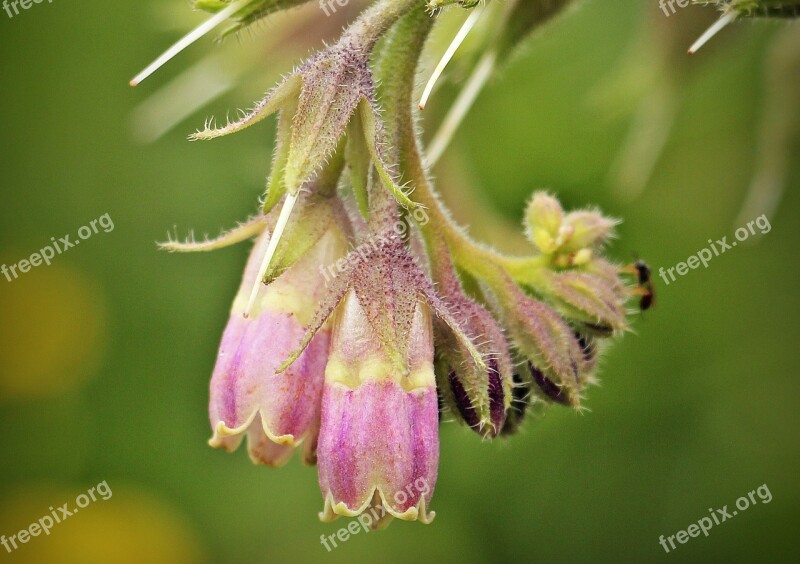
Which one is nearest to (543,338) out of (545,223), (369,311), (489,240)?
(545,223)

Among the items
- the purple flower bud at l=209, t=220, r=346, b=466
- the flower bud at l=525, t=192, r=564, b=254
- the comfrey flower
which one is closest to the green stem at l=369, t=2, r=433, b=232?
the comfrey flower

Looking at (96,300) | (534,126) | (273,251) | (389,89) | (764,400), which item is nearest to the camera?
(273,251)

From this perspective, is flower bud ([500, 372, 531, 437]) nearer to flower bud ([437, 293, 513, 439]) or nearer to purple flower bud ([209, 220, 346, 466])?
flower bud ([437, 293, 513, 439])

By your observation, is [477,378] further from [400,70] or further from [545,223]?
[400,70]

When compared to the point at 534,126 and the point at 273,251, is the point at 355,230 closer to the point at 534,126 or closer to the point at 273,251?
the point at 273,251

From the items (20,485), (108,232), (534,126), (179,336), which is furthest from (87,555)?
(534,126)

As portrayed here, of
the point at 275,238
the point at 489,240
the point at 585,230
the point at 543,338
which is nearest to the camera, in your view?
the point at 275,238
